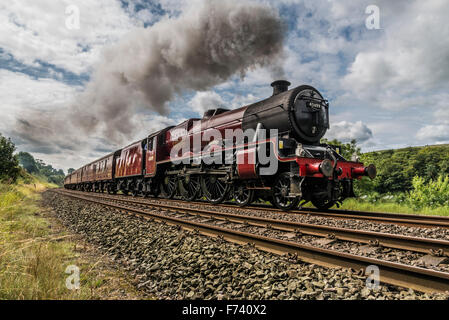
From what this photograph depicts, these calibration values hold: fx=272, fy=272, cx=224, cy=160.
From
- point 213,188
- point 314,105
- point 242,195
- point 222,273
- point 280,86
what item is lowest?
point 222,273

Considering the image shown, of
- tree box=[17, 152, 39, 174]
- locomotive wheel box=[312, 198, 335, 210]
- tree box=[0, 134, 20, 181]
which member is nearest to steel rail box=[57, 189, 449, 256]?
locomotive wheel box=[312, 198, 335, 210]

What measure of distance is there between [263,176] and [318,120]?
247 cm

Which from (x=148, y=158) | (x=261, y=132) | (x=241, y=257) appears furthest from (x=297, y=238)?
(x=148, y=158)

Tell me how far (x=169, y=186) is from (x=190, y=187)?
84.7 inches

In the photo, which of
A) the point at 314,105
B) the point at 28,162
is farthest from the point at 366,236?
the point at 28,162

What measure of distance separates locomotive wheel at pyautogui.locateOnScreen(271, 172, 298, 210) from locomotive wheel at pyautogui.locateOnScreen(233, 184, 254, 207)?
0.94 meters

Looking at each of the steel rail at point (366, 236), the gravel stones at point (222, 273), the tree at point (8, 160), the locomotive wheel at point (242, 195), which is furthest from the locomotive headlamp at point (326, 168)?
the tree at point (8, 160)

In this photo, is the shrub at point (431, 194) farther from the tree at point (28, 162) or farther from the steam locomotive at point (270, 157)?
the tree at point (28, 162)

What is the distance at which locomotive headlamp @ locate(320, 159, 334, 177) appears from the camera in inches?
262

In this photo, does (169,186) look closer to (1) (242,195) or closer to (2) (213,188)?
(2) (213,188)

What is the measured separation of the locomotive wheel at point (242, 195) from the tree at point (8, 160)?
1863cm

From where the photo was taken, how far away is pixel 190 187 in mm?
12055
